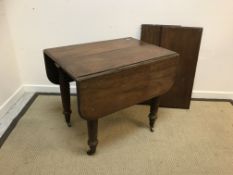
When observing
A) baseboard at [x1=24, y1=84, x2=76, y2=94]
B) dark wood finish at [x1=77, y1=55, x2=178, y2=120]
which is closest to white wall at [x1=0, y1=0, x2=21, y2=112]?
baseboard at [x1=24, y1=84, x2=76, y2=94]

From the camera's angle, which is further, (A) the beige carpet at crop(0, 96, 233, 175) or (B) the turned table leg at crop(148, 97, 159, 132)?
(B) the turned table leg at crop(148, 97, 159, 132)

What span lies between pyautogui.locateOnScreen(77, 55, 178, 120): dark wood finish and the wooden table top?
1.4 inches

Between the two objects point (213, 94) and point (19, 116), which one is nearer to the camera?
point (19, 116)

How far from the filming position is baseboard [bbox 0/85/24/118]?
1.89 meters

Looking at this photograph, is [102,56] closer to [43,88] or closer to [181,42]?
[181,42]

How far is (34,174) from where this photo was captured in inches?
52.9

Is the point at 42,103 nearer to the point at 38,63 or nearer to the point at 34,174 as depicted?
the point at 38,63

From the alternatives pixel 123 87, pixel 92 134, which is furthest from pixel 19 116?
pixel 123 87

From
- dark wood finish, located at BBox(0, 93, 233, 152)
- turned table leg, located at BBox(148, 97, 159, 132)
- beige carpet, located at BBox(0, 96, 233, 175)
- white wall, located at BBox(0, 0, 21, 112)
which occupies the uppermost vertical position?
white wall, located at BBox(0, 0, 21, 112)

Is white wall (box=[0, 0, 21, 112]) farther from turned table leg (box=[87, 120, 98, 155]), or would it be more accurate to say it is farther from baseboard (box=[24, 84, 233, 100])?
turned table leg (box=[87, 120, 98, 155])

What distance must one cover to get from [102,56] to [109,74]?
0.82 ft

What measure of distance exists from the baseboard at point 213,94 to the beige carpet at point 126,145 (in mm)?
207

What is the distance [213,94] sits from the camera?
2.20 m

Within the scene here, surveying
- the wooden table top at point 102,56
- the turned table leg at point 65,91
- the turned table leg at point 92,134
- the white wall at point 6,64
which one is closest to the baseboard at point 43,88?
the white wall at point 6,64
